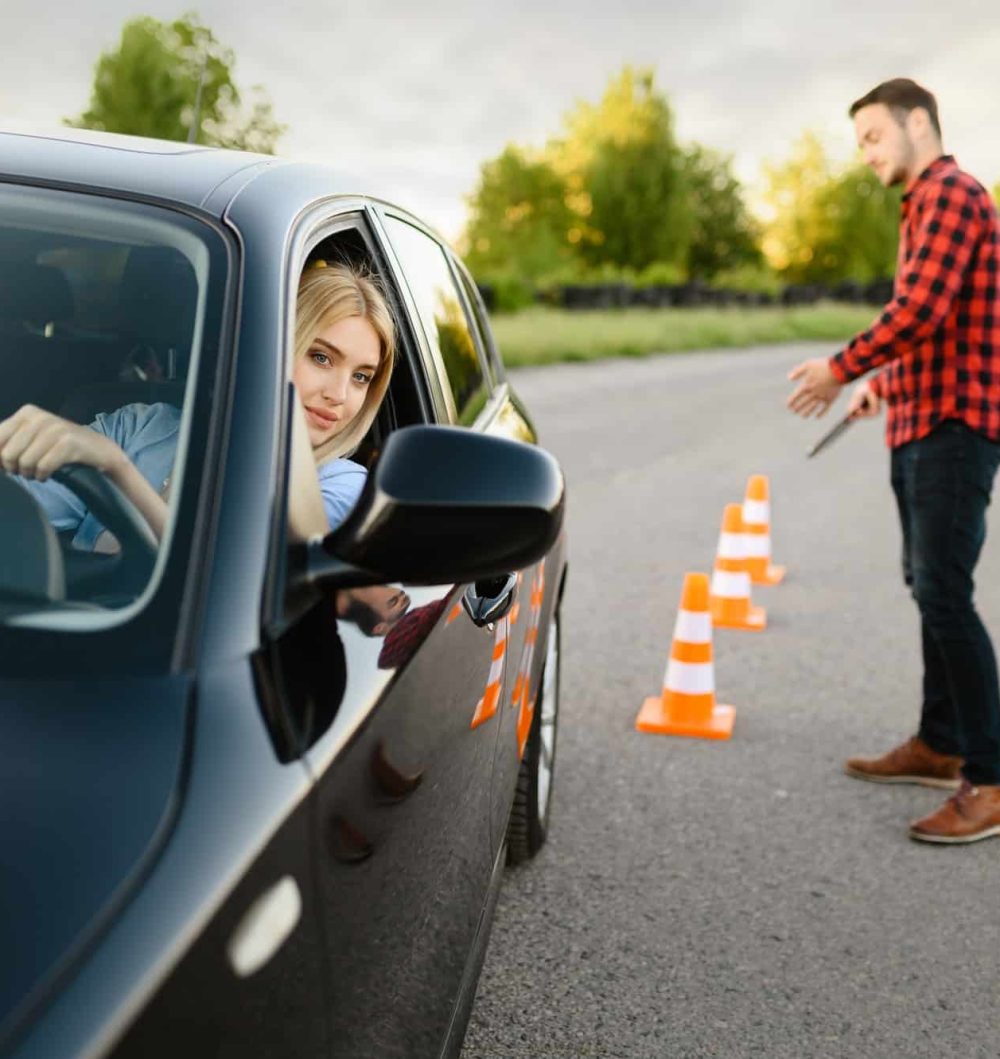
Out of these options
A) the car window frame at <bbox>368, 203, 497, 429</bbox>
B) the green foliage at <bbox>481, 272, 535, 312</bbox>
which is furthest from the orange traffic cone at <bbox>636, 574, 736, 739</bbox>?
the green foliage at <bbox>481, 272, 535, 312</bbox>

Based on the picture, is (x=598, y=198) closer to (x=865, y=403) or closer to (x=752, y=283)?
(x=752, y=283)

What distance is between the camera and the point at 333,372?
8.36ft

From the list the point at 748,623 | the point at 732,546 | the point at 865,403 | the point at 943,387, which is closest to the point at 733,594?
the point at 748,623

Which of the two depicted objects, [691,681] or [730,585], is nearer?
[691,681]

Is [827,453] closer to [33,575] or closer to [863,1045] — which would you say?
[863,1045]

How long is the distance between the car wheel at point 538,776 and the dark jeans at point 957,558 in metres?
A: 1.14

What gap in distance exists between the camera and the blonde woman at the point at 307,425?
1.95 metres

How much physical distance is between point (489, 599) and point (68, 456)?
88cm

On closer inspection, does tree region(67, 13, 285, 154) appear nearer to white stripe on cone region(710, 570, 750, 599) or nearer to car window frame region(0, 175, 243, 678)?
car window frame region(0, 175, 243, 678)

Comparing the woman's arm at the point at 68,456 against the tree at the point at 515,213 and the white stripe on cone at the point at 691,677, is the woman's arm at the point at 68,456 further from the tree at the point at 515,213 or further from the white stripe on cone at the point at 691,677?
the tree at the point at 515,213

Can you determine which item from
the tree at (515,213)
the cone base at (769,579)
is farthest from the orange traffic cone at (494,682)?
the tree at (515,213)

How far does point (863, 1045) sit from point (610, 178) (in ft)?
301

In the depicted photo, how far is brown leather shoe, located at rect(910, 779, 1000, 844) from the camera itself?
4.34 meters

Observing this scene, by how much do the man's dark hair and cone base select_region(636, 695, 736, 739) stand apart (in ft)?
7.17
